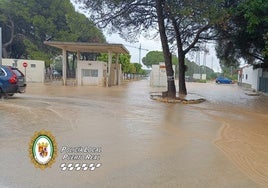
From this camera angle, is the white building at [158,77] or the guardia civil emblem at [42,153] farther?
the white building at [158,77]

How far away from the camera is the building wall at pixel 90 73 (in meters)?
33.2

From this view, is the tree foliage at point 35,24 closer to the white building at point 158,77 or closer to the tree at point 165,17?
the white building at point 158,77

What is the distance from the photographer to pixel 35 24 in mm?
40906

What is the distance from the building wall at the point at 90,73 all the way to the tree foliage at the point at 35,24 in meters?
7.69

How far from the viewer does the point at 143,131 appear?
8.97 meters

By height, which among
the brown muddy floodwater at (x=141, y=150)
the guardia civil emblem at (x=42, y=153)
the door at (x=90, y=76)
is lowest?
the brown muddy floodwater at (x=141, y=150)

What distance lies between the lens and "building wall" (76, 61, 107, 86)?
33188 mm

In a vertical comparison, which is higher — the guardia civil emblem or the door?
the door

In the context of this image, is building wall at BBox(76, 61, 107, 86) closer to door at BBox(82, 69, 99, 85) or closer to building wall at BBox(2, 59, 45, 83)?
door at BBox(82, 69, 99, 85)

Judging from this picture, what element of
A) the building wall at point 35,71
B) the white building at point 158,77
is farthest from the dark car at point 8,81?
the white building at point 158,77

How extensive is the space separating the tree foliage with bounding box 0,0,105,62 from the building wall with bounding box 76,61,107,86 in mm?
7688

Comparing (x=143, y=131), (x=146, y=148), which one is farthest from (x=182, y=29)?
(x=146, y=148)

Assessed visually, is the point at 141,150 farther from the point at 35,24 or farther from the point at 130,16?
the point at 35,24

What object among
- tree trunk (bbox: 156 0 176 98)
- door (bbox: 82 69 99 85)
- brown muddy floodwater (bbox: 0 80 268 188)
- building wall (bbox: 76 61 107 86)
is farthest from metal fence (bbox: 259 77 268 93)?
brown muddy floodwater (bbox: 0 80 268 188)
